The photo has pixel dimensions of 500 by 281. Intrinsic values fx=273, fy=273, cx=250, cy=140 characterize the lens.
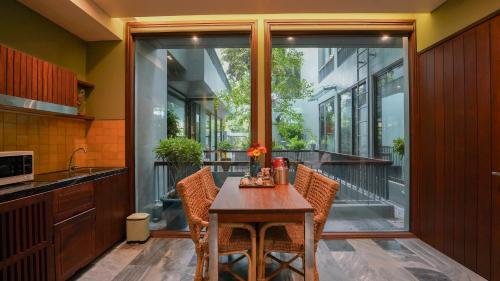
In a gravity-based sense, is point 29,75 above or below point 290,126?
above

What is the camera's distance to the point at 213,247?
1.91 m

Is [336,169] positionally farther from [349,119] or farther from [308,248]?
[308,248]

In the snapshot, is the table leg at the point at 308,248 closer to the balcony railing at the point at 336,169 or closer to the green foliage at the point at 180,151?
the balcony railing at the point at 336,169

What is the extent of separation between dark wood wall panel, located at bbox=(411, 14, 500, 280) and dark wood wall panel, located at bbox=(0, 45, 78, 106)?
13.3 ft

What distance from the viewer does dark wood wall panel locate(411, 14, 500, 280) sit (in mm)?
2434

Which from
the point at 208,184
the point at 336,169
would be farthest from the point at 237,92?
the point at 336,169

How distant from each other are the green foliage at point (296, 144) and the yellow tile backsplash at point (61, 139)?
224 cm

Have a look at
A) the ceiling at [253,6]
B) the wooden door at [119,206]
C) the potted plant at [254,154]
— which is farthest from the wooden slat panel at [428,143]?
the wooden door at [119,206]

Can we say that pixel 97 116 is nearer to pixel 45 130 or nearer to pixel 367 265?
pixel 45 130

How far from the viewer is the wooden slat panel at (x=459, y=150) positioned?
2734 millimetres

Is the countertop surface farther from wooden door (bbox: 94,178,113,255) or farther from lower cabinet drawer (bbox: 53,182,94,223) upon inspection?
wooden door (bbox: 94,178,113,255)

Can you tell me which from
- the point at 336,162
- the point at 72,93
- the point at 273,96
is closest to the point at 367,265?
the point at 336,162

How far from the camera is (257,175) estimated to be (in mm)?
3119

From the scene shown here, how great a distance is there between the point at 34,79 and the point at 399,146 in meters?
4.21
